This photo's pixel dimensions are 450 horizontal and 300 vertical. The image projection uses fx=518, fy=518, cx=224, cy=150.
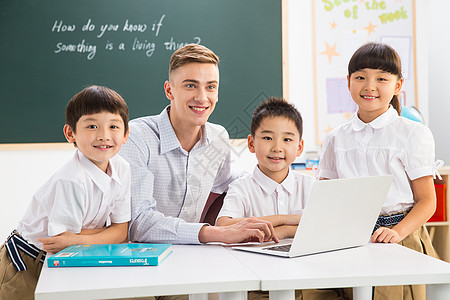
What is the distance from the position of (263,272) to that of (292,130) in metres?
0.88

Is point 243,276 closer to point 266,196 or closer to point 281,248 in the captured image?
point 281,248

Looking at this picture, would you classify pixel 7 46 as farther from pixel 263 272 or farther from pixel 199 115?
pixel 263 272

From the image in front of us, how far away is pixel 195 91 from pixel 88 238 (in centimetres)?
79

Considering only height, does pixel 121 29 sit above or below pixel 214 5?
below

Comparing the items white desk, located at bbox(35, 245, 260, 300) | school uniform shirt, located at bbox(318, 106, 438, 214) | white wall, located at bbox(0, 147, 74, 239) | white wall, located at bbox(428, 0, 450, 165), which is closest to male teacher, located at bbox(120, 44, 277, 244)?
school uniform shirt, located at bbox(318, 106, 438, 214)

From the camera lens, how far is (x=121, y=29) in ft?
11.6

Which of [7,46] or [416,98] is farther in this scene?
[416,98]

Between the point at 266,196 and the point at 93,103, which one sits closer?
the point at 93,103

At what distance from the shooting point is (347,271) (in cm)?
118

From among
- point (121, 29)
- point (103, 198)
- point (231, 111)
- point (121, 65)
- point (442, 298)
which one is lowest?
point (442, 298)

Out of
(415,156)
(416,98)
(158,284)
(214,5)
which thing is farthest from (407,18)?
(158,284)

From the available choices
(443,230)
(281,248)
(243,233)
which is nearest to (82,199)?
(243,233)

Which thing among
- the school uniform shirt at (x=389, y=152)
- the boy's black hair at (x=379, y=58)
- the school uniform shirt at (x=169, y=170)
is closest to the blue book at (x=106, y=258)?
the school uniform shirt at (x=169, y=170)

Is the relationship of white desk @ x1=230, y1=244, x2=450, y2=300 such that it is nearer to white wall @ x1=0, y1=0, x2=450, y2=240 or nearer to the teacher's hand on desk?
the teacher's hand on desk
